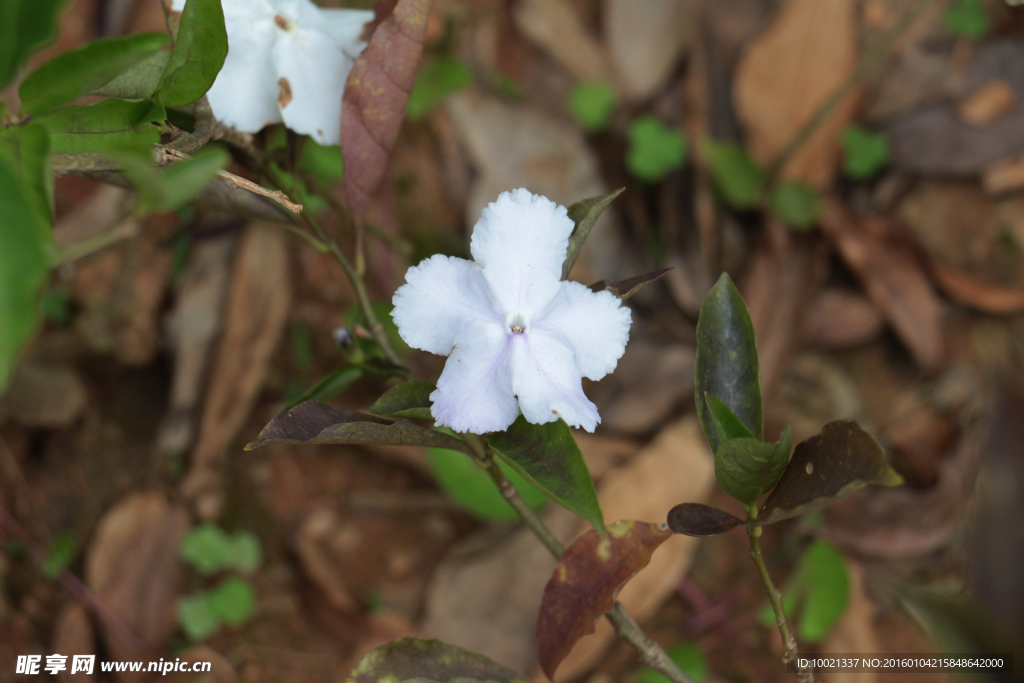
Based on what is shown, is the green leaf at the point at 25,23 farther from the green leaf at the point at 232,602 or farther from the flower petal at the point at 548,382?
the green leaf at the point at 232,602

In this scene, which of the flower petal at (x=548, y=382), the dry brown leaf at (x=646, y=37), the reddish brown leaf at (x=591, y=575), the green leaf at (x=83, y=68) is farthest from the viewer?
the dry brown leaf at (x=646, y=37)

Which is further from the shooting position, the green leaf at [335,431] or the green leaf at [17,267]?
the green leaf at [335,431]

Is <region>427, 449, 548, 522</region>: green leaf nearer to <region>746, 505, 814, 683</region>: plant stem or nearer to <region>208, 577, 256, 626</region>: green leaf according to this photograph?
<region>208, 577, 256, 626</region>: green leaf

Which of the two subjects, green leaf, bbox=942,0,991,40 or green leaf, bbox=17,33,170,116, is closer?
green leaf, bbox=17,33,170,116

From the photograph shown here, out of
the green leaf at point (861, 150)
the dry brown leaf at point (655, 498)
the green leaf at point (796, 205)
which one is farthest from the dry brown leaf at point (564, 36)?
the dry brown leaf at point (655, 498)

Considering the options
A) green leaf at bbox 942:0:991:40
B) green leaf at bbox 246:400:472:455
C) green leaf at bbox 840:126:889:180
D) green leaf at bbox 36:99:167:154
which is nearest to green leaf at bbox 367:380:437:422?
green leaf at bbox 246:400:472:455

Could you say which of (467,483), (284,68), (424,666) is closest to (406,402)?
(424,666)
